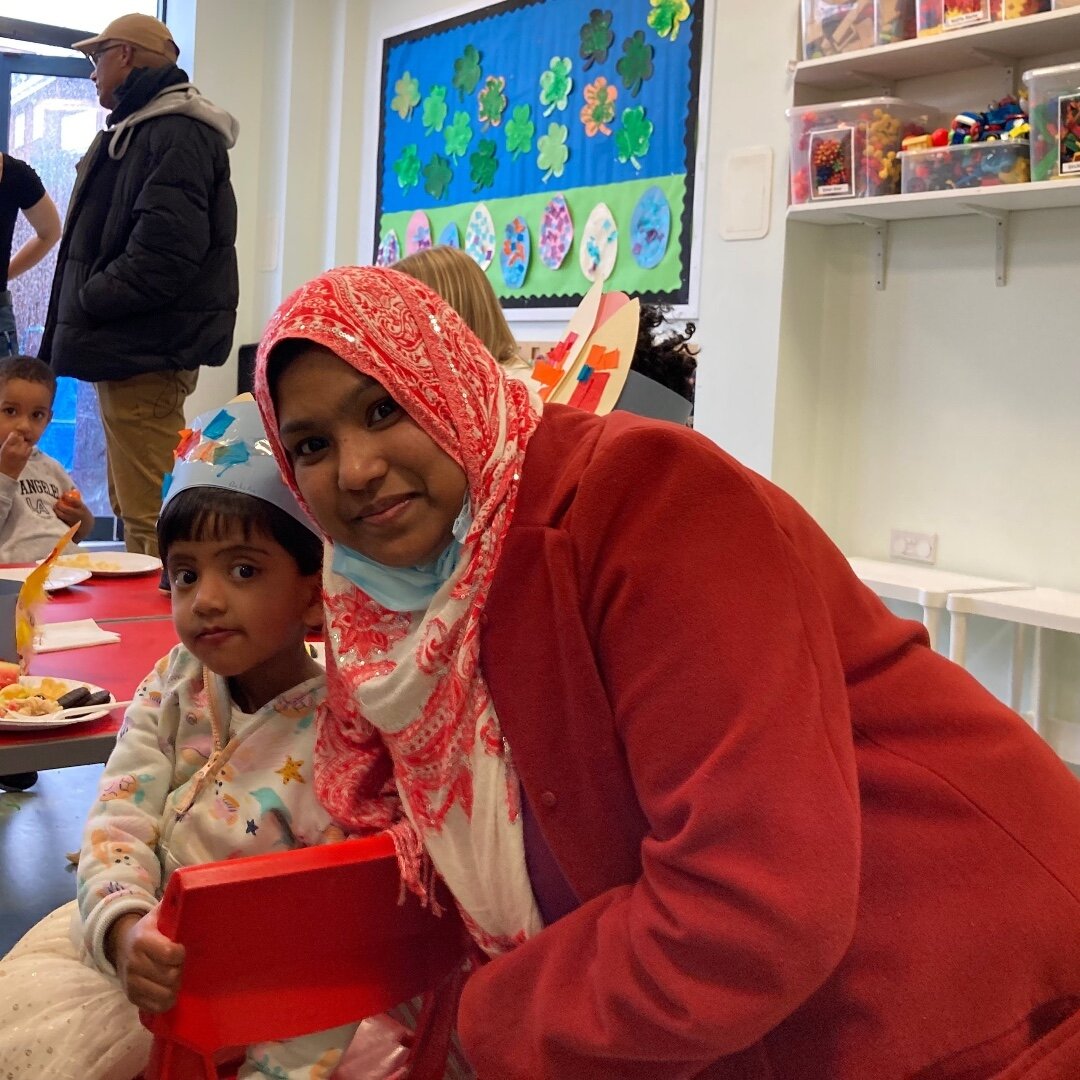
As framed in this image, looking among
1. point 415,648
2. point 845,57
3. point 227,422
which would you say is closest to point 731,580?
point 415,648

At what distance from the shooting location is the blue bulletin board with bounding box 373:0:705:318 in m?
4.19

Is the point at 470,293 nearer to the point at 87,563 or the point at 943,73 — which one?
the point at 87,563

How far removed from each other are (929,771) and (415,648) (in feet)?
1.29

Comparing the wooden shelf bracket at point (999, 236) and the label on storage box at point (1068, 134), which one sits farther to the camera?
the wooden shelf bracket at point (999, 236)

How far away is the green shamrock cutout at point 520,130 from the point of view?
188 inches

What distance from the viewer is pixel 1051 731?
3.14 metres

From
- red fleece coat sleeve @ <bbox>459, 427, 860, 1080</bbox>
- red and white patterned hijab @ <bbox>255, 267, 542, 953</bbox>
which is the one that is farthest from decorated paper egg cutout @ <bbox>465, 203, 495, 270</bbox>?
red fleece coat sleeve @ <bbox>459, 427, 860, 1080</bbox>

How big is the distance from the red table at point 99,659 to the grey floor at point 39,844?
1.46ft

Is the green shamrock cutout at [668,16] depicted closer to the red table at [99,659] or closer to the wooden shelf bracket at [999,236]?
the wooden shelf bracket at [999,236]

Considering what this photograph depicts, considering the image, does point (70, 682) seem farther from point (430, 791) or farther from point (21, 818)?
point (21, 818)

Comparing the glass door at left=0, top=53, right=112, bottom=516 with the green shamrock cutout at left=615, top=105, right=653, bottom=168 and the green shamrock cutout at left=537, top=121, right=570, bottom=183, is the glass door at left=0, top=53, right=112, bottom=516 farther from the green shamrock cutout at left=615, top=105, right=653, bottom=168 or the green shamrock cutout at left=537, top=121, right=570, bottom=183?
the green shamrock cutout at left=615, top=105, right=653, bottom=168

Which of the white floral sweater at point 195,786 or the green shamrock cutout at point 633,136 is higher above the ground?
the green shamrock cutout at point 633,136

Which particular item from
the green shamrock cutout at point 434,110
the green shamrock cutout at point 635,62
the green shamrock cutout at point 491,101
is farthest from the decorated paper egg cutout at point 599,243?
the green shamrock cutout at point 434,110

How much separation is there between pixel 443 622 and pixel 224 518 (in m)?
0.42
